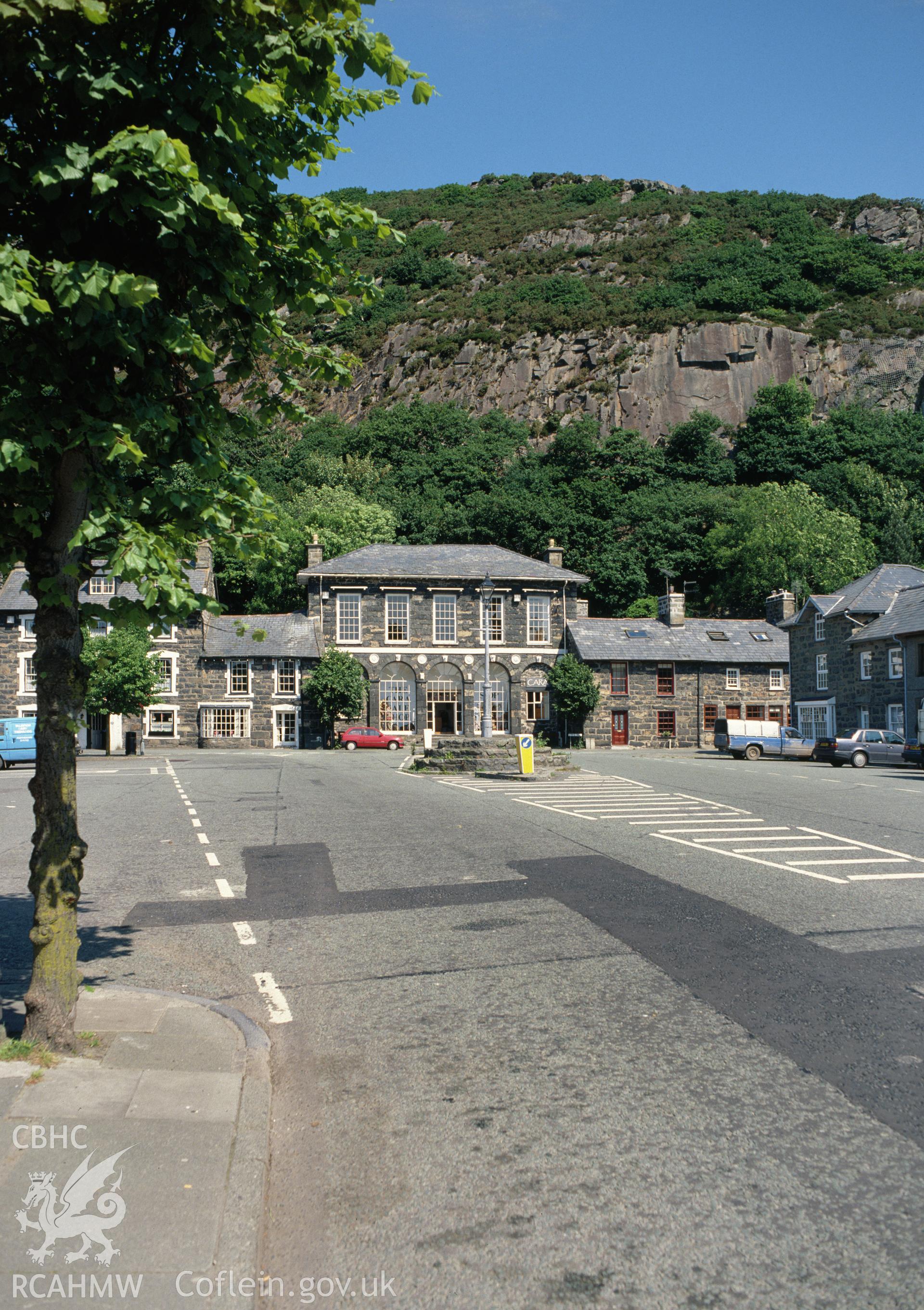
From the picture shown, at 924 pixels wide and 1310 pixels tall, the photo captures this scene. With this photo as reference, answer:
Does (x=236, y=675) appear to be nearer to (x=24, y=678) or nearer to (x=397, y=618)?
(x=397, y=618)

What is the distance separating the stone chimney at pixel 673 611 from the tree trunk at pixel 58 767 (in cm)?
5241

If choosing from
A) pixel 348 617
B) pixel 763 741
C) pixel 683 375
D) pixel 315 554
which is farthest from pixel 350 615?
pixel 683 375

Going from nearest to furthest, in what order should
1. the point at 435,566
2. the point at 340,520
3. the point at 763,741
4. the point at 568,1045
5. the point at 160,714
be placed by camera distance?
the point at 568,1045 < the point at 763,741 < the point at 160,714 < the point at 435,566 < the point at 340,520

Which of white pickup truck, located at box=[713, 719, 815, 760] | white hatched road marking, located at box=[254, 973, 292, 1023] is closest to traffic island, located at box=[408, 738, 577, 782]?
white pickup truck, located at box=[713, 719, 815, 760]

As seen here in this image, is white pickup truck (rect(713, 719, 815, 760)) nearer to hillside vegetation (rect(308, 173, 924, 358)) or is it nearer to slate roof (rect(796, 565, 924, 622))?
slate roof (rect(796, 565, 924, 622))

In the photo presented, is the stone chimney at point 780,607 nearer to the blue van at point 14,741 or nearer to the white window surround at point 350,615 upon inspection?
the white window surround at point 350,615

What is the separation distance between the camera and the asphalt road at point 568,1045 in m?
3.27

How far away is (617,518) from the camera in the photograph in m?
77.7

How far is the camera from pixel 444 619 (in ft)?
177

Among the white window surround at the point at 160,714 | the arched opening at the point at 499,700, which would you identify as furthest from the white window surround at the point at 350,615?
the white window surround at the point at 160,714

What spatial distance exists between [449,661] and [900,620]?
23.9 m

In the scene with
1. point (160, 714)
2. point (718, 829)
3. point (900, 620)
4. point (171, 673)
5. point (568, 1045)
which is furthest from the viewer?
point (160, 714)

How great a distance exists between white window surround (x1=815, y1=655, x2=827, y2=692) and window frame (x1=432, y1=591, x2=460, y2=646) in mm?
19671

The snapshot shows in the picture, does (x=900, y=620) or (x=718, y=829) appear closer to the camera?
(x=718, y=829)
